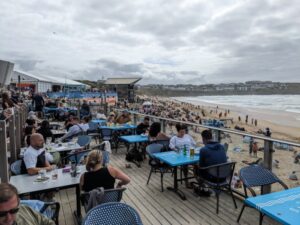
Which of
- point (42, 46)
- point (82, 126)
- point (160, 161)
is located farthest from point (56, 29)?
point (160, 161)

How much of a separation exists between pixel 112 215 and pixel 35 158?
2.13 meters

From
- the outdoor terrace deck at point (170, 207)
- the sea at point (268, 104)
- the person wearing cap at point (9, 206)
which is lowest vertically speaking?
the sea at point (268, 104)

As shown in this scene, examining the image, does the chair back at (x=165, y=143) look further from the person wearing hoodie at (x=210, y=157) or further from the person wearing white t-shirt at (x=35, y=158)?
the person wearing white t-shirt at (x=35, y=158)

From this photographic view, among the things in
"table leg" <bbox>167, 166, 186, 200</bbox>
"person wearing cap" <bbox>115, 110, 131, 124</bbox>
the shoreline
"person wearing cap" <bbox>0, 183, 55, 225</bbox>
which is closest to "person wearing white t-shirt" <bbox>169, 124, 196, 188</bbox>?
"table leg" <bbox>167, 166, 186, 200</bbox>

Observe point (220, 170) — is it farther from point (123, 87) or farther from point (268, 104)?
point (268, 104)

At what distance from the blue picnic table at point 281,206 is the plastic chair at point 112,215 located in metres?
1.09

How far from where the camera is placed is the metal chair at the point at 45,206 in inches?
94.0

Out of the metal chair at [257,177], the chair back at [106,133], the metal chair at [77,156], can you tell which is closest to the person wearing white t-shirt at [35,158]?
the metal chair at [77,156]

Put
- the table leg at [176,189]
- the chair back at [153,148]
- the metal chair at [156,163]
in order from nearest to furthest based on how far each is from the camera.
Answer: the table leg at [176,189] < the metal chair at [156,163] < the chair back at [153,148]

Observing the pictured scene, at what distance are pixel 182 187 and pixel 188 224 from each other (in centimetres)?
142

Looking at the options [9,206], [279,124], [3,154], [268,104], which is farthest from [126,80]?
[9,206]

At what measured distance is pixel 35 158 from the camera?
382 cm

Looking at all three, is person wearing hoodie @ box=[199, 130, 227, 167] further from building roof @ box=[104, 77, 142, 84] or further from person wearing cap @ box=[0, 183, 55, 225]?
building roof @ box=[104, 77, 142, 84]

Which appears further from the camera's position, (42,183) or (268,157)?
(268,157)
